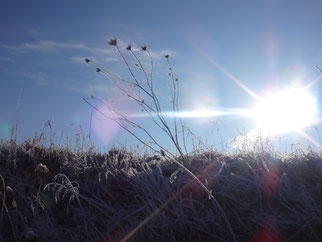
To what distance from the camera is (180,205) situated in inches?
95.1

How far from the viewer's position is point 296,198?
263 cm

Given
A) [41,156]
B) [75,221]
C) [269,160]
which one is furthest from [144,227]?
→ [41,156]

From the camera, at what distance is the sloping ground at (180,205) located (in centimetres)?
234

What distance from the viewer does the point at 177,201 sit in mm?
2479

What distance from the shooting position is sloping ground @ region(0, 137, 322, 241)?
7.68 feet

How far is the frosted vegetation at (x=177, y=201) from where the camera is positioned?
234 cm

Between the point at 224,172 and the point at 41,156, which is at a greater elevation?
the point at 41,156

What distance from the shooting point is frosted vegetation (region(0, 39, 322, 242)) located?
2.34 m

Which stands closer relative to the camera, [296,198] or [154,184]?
[296,198]

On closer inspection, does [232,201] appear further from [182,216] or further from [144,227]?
[144,227]

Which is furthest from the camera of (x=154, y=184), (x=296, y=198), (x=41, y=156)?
(x=41, y=156)

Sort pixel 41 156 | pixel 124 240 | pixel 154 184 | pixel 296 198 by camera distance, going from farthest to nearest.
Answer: pixel 41 156, pixel 154 184, pixel 296 198, pixel 124 240

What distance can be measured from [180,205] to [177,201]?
0.22 feet

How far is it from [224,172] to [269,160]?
58 centimetres
